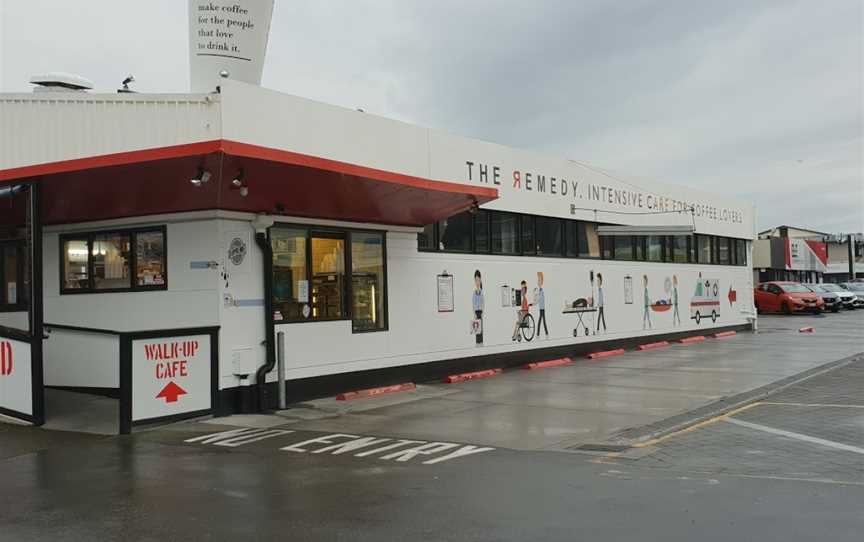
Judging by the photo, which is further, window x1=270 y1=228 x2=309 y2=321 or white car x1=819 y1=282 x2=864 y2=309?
white car x1=819 y1=282 x2=864 y2=309

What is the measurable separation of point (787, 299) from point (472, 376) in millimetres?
32769

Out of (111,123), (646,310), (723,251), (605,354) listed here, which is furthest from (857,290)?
(111,123)

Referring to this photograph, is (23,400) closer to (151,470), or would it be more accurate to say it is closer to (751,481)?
(151,470)

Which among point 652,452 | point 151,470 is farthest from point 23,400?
point 652,452

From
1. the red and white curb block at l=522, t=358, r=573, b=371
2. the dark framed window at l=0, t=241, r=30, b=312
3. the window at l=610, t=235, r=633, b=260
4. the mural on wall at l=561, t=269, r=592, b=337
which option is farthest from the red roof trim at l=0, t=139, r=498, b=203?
the window at l=610, t=235, r=633, b=260

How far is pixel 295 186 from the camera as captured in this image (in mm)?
11422

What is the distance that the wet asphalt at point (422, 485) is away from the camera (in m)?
6.01

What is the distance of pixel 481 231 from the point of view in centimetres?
1794

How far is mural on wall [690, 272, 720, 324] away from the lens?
27.8 metres

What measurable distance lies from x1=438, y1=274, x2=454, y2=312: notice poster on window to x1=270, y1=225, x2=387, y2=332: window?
171cm

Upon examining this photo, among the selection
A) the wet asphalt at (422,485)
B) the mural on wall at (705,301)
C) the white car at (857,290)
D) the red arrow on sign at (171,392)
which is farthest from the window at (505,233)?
the white car at (857,290)

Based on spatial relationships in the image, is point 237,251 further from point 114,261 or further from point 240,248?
point 114,261

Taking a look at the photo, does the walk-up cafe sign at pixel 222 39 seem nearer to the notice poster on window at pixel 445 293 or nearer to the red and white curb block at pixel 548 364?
the notice poster on window at pixel 445 293

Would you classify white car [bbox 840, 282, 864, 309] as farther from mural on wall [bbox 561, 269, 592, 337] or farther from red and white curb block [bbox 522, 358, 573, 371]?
red and white curb block [bbox 522, 358, 573, 371]
